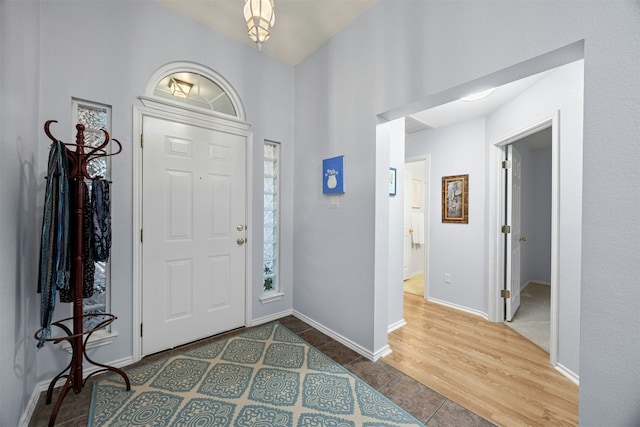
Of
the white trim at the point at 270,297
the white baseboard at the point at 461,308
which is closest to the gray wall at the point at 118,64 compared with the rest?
the white trim at the point at 270,297

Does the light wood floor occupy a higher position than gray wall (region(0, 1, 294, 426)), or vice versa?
gray wall (region(0, 1, 294, 426))

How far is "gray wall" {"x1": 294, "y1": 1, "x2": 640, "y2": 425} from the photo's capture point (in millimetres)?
1084

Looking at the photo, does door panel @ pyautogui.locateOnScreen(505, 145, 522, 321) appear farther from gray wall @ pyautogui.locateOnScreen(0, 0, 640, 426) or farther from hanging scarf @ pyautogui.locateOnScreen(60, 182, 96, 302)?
hanging scarf @ pyautogui.locateOnScreen(60, 182, 96, 302)

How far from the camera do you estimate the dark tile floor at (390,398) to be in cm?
150

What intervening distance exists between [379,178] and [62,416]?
2.62m

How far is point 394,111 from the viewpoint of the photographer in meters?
2.03

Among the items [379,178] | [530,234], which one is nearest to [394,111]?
[379,178]

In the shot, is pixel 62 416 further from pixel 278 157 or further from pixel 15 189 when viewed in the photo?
pixel 278 157

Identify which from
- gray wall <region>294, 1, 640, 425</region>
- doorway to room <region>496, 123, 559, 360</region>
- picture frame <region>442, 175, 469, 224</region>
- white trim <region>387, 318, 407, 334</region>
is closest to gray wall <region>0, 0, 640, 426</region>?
gray wall <region>294, 1, 640, 425</region>

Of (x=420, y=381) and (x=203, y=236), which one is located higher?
(x=203, y=236)

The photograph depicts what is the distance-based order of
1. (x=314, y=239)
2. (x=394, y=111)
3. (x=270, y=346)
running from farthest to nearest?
1. (x=314, y=239)
2. (x=270, y=346)
3. (x=394, y=111)

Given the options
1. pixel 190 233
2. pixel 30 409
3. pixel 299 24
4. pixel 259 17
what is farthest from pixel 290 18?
pixel 30 409

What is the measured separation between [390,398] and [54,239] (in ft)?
7.42

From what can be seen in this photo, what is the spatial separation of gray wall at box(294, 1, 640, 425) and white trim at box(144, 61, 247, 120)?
27.8 inches
